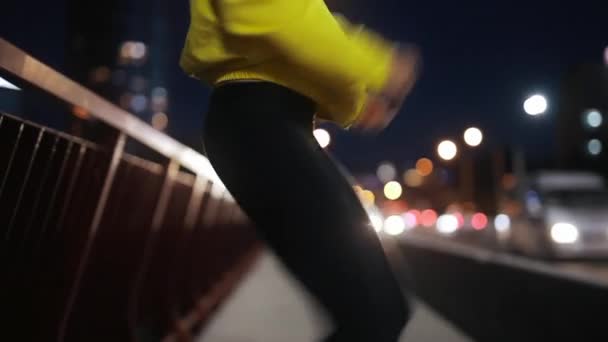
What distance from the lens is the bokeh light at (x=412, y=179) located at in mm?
101675

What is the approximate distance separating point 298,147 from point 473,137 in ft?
75.2

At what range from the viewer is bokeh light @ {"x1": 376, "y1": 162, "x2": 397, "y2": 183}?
297ft

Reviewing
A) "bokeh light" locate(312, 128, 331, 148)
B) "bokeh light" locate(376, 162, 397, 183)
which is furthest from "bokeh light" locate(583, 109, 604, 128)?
"bokeh light" locate(312, 128, 331, 148)

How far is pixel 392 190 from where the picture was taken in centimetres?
9338

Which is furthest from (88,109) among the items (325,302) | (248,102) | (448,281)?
(448,281)

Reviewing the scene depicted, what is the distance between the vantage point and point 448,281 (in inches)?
264

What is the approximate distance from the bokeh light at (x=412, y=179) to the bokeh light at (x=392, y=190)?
19.5 feet

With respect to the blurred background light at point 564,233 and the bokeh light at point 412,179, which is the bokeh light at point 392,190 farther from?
the blurred background light at point 564,233

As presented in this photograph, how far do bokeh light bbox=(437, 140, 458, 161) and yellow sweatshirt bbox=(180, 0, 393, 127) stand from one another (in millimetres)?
26319

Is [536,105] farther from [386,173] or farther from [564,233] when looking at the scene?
[386,173]

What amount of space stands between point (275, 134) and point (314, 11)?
0.28 m

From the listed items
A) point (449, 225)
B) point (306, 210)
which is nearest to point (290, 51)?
→ point (306, 210)

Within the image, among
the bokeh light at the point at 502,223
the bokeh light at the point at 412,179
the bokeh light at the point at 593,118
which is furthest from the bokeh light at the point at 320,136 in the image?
the bokeh light at the point at 412,179

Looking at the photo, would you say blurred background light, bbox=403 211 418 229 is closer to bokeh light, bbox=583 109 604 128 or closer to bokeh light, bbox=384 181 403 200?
bokeh light, bbox=583 109 604 128
